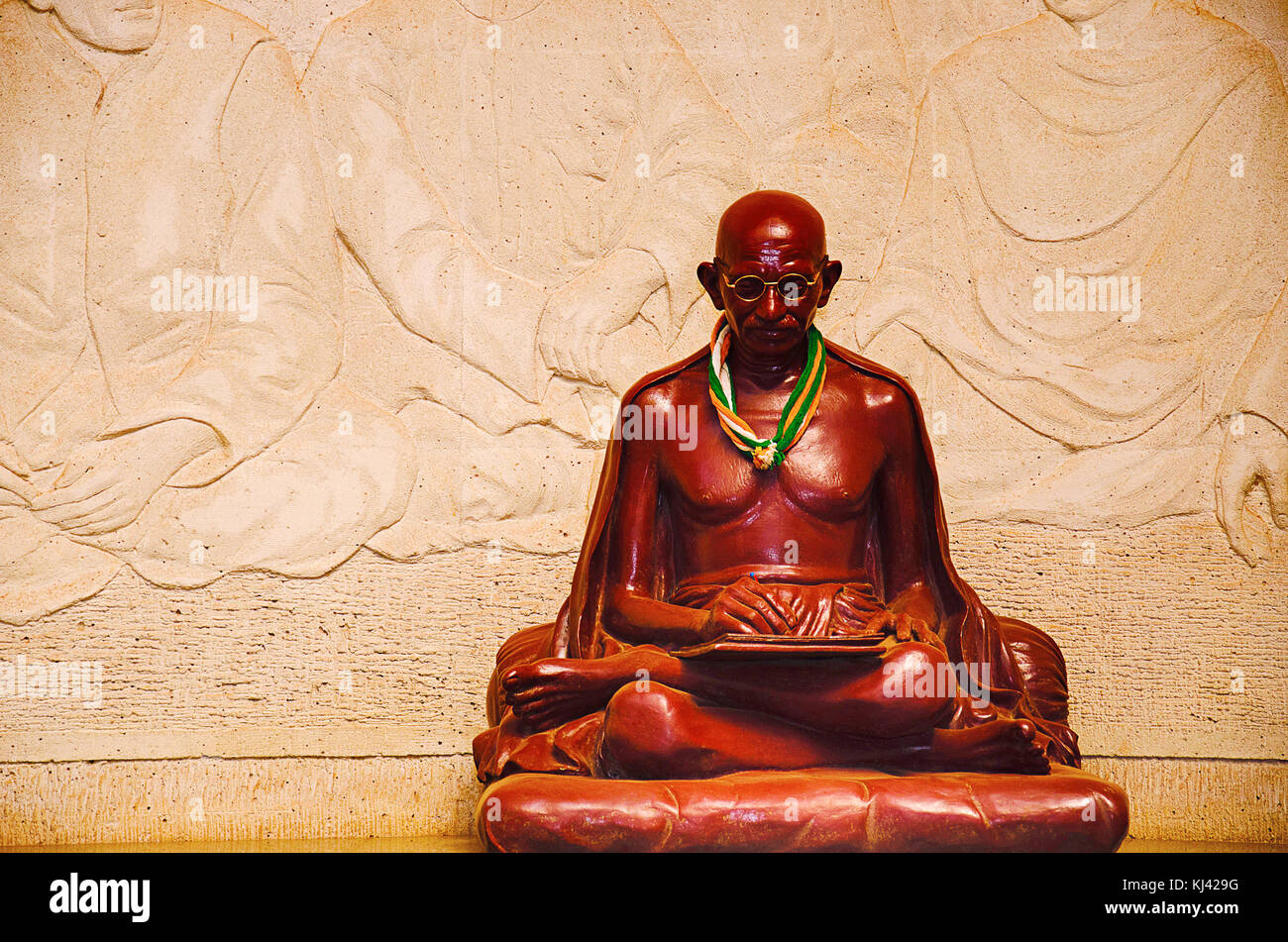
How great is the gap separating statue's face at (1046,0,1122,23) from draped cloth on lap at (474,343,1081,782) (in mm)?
2140

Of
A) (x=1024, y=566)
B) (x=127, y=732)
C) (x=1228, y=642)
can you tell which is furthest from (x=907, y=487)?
(x=127, y=732)

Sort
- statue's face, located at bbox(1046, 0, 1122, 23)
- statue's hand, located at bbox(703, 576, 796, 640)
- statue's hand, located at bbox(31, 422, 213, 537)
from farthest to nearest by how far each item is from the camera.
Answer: statue's face, located at bbox(1046, 0, 1122, 23) → statue's hand, located at bbox(31, 422, 213, 537) → statue's hand, located at bbox(703, 576, 796, 640)

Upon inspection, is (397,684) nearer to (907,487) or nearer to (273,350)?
(273,350)

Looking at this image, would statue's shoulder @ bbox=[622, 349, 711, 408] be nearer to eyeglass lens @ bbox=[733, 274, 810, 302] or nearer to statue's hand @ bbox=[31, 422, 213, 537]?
eyeglass lens @ bbox=[733, 274, 810, 302]

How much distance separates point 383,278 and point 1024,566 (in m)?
2.60

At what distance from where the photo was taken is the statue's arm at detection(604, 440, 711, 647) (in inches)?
150

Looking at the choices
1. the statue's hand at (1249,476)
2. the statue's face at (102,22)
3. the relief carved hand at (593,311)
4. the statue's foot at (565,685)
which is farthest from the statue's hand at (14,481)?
the statue's hand at (1249,476)

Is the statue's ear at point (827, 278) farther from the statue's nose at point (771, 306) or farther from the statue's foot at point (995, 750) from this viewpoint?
the statue's foot at point (995, 750)

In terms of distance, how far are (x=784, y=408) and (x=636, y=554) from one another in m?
0.58

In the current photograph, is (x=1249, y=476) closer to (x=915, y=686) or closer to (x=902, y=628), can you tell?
(x=902, y=628)

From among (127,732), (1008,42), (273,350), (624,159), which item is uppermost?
(1008,42)

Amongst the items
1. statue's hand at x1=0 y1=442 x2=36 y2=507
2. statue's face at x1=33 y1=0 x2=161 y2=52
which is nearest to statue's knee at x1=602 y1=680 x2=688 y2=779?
statue's hand at x1=0 y1=442 x2=36 y2=507

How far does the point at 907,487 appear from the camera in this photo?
4051 mm

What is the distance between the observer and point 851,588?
3.84 meters
